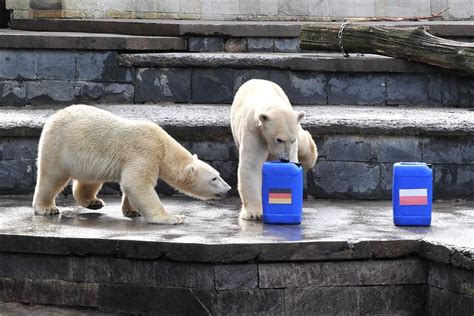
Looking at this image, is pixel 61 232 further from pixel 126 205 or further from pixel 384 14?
pixel 384 14

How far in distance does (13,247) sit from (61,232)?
290 mm

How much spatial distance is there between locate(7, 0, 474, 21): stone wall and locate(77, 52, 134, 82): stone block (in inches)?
49.5

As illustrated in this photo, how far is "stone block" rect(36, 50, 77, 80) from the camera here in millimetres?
9961

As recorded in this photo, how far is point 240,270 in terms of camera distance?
19.9ft

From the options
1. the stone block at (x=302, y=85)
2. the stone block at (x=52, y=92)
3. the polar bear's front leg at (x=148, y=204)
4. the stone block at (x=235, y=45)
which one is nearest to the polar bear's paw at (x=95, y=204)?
the polar bear's front leg at (x=148, y=204)

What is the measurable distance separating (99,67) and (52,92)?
0.46 metres

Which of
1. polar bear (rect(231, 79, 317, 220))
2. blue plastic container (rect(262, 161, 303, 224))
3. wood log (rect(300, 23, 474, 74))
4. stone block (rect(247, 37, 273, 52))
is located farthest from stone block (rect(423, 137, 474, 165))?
stone block (rect(247, 37, 273, 52))

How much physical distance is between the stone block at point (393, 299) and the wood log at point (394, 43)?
3755 mm

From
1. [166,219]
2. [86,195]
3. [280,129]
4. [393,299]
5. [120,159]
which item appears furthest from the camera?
[86,195]

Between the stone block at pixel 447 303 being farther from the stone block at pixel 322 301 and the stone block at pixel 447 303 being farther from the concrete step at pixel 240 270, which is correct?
the stone block at pixel 322 301

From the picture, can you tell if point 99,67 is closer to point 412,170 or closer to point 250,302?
point 412,170

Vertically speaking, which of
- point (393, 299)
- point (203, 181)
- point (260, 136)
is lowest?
point (393, 299)

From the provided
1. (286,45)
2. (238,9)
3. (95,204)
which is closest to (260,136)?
(95,204)

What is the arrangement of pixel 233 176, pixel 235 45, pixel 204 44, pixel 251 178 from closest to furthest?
pixel 251 178, pixel 233 176, pixel 204 44, pixel 235 45
